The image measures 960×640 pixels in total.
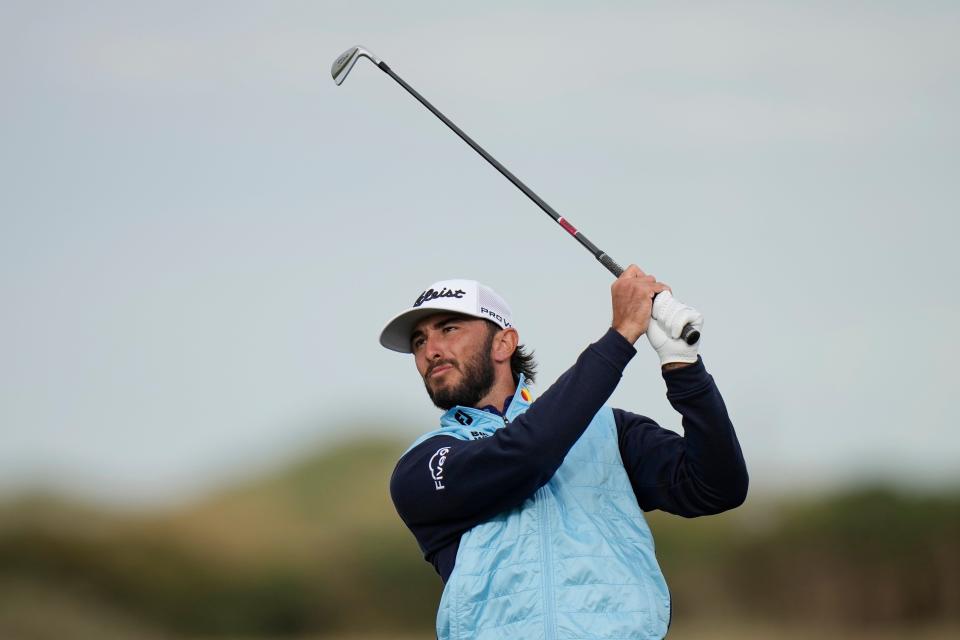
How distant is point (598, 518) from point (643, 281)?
50 centimetres

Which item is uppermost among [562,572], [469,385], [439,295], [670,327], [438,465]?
[439,295]

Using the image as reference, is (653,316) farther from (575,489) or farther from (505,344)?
(505,344)

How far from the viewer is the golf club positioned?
2580 mm

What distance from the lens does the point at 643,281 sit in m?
2.46

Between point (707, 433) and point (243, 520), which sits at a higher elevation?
point (243, 520)

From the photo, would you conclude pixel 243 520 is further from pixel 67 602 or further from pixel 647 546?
pixel 647 546

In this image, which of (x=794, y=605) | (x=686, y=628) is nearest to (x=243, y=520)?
(x=686, y=628)

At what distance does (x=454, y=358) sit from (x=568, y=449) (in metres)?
0.55

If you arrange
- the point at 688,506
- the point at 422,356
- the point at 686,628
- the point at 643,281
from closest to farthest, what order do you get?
the point at 643,281
the point at 688,506
the point at 422,356
the point at 686,628

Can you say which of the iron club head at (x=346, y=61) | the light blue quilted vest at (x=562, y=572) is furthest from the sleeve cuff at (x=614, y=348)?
the iron club head at (x=346, y=61)

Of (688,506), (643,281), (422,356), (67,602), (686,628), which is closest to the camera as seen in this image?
(643,281)

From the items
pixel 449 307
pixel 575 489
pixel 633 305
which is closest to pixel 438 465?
pixel 575 489

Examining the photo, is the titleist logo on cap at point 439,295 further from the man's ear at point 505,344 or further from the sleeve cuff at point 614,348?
the sleeve cuff at point 614,348

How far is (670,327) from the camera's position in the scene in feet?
7.91
